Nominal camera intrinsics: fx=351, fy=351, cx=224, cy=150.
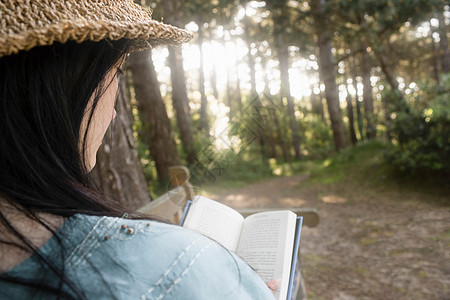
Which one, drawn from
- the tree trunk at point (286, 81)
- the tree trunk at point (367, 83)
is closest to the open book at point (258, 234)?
the tree trunk at point (367, 83)

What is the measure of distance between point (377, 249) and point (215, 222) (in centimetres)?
331

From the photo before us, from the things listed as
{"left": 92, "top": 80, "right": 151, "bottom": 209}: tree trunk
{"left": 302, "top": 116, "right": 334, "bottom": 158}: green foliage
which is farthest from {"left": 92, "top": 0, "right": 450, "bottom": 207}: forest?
{"left": 302, "top": 116, "right": 334, "bottom": 158}: green foliage

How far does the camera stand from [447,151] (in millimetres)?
5445

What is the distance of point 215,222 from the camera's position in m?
1.50

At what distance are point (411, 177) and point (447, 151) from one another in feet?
2.55

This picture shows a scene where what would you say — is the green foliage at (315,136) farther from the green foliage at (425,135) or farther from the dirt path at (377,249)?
the dirt path at (377,249)

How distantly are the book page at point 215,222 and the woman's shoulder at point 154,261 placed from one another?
2.24ft

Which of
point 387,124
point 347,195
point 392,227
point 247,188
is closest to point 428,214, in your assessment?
point 392,227

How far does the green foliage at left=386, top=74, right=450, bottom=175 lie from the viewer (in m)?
5.53

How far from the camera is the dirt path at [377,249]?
10.7ft

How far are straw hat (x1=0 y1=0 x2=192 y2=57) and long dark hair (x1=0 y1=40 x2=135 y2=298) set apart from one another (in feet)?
0.18

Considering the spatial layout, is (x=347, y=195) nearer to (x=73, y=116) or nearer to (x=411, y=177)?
(x=411, y=177)

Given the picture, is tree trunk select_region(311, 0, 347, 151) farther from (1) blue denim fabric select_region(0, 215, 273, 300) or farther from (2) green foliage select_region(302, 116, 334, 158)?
(1) blue denim fabric select_region(0, 215, 273, 300)

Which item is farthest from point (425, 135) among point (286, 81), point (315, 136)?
point (315, 136)
